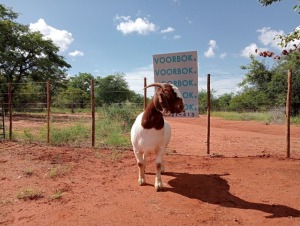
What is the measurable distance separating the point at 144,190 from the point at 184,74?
421 cm

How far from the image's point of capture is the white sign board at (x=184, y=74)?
28.2 feet

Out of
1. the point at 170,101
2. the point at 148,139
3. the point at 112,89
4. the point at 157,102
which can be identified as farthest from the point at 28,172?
the point at 112,89

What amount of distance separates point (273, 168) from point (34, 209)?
5.14m

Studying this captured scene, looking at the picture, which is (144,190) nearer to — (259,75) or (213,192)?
(213,192)

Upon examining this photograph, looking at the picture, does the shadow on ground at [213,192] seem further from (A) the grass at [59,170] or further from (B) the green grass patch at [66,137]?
(B) the green grass patch at [66,137]

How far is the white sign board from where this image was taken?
859 centimetres

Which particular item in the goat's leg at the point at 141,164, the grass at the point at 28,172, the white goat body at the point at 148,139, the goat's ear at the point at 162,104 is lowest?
the grass at the point at 28,172

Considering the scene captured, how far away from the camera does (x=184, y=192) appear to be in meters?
5.40

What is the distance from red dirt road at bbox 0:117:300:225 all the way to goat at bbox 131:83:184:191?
0.53m

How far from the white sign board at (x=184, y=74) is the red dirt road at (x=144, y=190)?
150 cm

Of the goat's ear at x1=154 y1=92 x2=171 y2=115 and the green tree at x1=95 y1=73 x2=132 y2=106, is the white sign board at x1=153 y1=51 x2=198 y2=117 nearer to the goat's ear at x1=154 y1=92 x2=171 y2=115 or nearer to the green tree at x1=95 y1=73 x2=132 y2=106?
the goat's ear at x1=154 y1=92 x2=171 y2=115

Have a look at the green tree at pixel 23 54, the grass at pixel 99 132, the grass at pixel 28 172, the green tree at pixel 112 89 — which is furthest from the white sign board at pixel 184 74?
the green tree at pixel 112 89

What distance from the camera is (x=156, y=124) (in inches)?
215

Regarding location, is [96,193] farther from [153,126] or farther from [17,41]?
[17,41]
